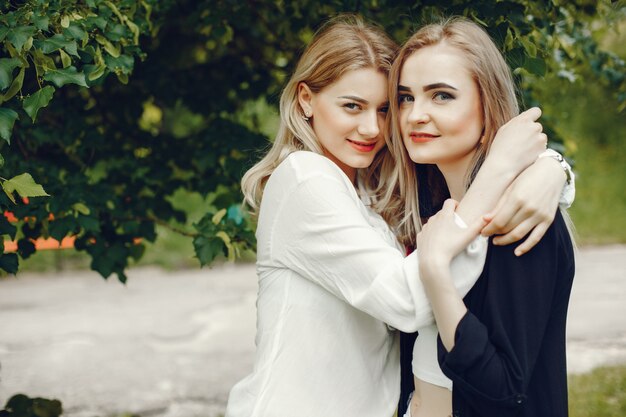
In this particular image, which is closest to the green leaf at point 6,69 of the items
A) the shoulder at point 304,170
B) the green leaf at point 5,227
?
the green leaf at point 5,227

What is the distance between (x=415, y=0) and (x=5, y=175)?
5.45ft

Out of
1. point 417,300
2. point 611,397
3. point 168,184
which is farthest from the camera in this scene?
point 611,397

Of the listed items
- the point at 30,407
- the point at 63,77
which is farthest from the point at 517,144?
the point at 30,407

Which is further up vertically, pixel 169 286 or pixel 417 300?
pixel 417 300

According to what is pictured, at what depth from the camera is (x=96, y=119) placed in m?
3.75

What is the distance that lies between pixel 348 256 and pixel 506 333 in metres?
0.46

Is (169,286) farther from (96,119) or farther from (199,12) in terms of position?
(199,12)

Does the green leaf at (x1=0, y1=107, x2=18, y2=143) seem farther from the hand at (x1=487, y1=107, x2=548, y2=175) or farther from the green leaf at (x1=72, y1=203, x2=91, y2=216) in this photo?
the hand at (x1=487, y1=107, x2=548, y2=175)

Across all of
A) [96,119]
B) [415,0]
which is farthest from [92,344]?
[415,0]

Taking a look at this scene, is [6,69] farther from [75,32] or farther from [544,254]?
[544,254]

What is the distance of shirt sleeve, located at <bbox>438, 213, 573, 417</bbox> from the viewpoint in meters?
1.90

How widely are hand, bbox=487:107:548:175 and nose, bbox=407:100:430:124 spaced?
21 centimetres

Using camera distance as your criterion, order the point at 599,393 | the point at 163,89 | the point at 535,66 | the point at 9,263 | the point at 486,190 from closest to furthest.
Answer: the point at 486,190, the point at 535,66, the point at 9,263, the point at 163,89, the point at 599,393

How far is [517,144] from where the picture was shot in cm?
210
